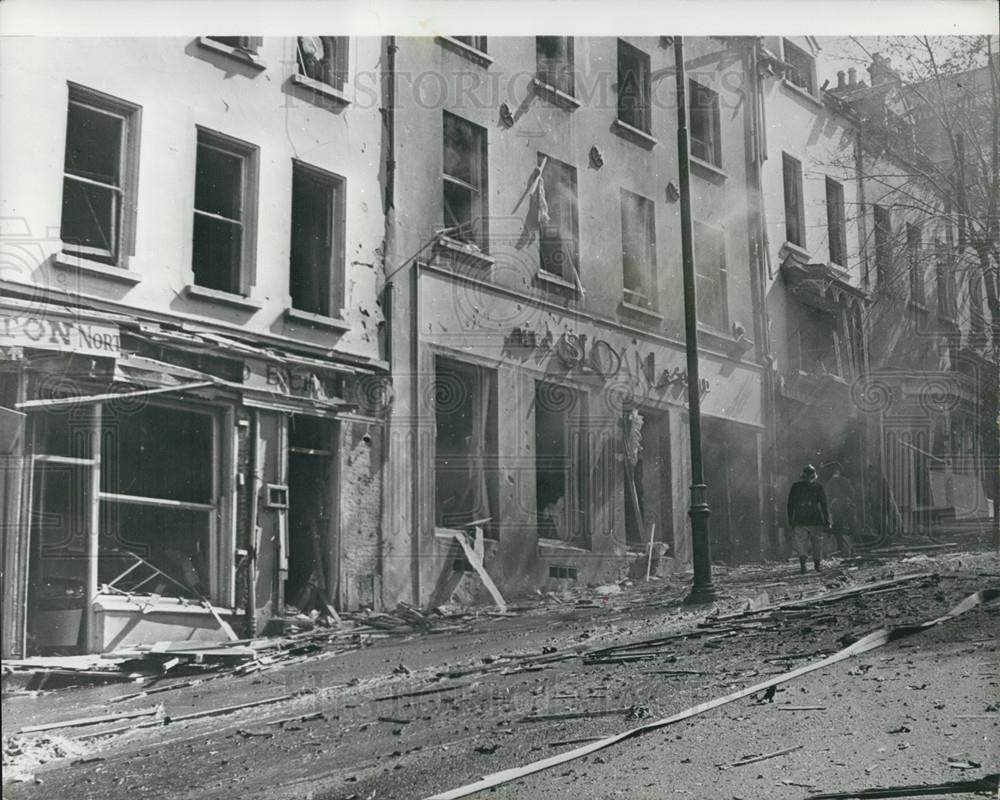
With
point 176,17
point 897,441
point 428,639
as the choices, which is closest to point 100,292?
point 176,17

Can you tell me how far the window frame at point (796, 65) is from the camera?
4.43 metres

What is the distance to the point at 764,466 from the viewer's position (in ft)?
14.0

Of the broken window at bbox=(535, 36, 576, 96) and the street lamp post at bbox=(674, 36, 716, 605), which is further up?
the broken window at bbox=(535, 36, 576, 96)

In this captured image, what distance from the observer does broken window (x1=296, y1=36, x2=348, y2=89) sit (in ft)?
13.5

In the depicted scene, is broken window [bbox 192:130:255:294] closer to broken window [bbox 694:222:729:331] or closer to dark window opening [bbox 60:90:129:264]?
dark window opening [bbox 60:90:129:264]

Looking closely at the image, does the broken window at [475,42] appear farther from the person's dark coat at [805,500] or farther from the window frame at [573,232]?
the person's dark coat at [805,500]

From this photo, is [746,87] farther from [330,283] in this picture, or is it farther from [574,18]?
[330,283]

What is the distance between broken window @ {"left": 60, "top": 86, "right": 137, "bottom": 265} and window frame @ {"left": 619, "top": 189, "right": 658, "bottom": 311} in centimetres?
182

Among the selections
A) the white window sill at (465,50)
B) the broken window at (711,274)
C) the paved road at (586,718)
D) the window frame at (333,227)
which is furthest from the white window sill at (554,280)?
the paved road at (586,718)

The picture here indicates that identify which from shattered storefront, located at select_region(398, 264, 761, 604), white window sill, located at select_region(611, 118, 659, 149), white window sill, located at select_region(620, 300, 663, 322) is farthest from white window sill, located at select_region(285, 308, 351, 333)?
white window sill, located at select_region(611, 118, 659, 149)

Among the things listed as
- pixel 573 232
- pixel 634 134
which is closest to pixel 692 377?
pixel 573 232

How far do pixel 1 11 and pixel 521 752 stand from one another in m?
3.19

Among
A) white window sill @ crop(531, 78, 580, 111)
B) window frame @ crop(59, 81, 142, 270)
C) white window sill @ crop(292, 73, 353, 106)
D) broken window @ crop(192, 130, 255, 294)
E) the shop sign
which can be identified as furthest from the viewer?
white window sill @ crop(531, 78, 580, 111)

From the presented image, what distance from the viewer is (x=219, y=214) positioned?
3.97 meters
